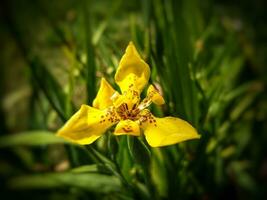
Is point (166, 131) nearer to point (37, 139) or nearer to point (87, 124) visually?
point (87, 124)

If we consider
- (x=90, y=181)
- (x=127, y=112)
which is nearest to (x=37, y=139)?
(x=90, y=181)

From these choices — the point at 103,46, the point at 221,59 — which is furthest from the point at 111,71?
the point at 221,59

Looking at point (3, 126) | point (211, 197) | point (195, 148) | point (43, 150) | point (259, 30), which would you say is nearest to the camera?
point (195, 148)

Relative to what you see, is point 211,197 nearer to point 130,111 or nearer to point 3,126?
point 130,111

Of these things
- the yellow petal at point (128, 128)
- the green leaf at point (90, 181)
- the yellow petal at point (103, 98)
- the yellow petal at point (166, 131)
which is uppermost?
the yellow petal at point (103, 98)

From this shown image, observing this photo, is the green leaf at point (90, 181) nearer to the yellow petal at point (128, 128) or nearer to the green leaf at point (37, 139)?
the green leaf at point (37, 139)

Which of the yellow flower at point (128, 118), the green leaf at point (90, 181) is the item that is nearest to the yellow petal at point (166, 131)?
the yellow flower at point (128, 118)
